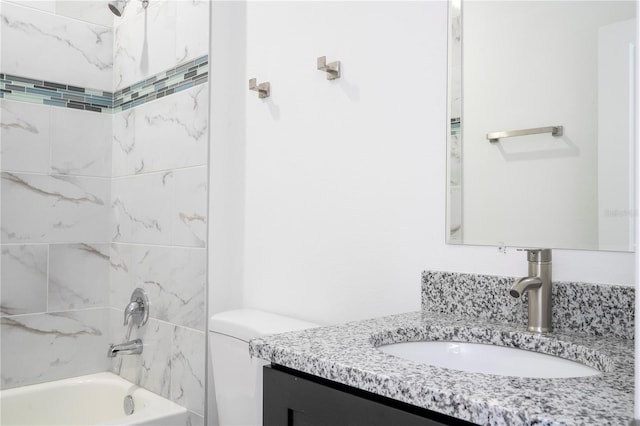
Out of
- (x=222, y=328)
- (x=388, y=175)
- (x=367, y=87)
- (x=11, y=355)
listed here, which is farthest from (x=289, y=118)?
(x=11, y=355)

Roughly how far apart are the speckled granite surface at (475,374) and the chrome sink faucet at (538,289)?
0.10 feet

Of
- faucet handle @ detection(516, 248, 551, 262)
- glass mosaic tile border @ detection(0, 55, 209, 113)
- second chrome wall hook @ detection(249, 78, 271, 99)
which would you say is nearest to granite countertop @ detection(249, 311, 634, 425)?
faucet handle @ detection(516, 248, 551, 262)

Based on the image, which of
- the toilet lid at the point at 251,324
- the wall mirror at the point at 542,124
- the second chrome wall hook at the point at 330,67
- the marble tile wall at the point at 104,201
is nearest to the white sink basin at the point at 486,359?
the wall mirror at the point at 542,124

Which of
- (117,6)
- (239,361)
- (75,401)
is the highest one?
(117,6)

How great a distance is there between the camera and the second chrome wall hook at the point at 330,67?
62.2 inches

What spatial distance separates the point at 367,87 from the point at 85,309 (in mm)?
1699

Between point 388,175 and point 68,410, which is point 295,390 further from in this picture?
point 68,410

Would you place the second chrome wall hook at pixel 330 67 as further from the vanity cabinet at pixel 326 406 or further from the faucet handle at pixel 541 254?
the vanity cabinet at pixel 326 406

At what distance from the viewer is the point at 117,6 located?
2188 millimetres

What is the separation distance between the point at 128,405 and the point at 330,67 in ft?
5.19

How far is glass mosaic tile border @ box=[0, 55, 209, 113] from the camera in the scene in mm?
2018

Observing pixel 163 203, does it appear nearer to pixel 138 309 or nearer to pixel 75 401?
pixel 138 309

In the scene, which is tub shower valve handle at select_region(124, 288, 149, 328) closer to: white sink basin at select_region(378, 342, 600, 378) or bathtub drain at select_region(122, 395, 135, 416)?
bathtub drain at select_region(122, 395, 135, 416)

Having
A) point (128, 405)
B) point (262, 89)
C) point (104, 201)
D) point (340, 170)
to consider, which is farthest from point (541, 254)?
point (104, 201)
